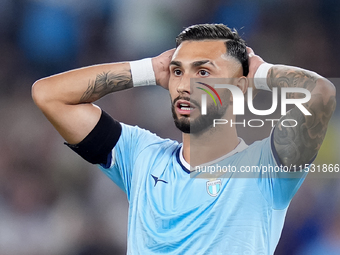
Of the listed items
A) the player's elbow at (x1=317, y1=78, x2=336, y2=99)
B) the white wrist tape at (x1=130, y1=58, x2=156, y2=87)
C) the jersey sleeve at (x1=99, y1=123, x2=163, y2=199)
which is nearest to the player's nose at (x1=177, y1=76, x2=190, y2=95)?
the white wrist tape at (x1=130, y1=58, x2=156, y2=87)

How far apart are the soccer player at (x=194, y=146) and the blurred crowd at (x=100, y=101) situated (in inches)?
70.7

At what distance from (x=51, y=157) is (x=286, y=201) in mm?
2939

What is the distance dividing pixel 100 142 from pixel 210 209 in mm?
772

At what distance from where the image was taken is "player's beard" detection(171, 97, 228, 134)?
2.28 meters

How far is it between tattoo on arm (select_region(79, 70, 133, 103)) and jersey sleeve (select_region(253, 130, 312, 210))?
0.94 m

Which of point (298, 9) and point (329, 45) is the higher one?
point (298, 9)

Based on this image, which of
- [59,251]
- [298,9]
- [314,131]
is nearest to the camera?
[314,131]

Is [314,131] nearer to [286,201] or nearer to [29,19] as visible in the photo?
[286,201]

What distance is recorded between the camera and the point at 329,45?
4.42 metres

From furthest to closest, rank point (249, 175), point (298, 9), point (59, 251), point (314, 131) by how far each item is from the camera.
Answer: point (298, 9) < point (59, 251) < point (249, 175) < point (314, 131)

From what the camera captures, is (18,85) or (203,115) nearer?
(203,115)

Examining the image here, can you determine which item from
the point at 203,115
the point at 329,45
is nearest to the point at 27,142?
the point at 203,115

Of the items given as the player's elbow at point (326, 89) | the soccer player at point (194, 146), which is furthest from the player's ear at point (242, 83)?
the player's elbow at point (326, 89)

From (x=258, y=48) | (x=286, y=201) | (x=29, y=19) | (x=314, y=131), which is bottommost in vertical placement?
(x=286, y=201)
